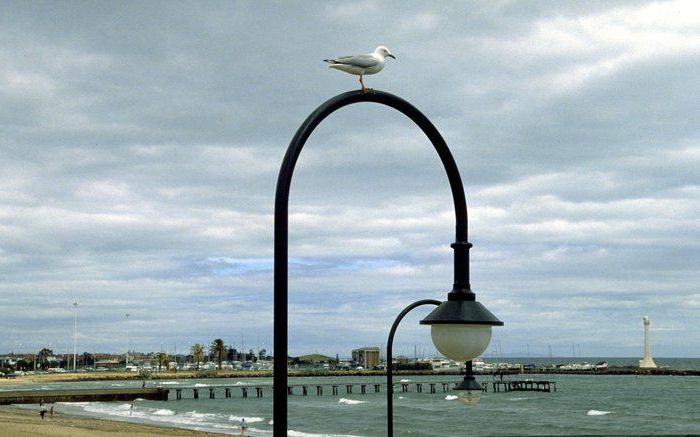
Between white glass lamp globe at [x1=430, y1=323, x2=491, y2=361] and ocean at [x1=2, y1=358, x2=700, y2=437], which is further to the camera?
ocean at [x1=2, y1=358, x2=700, y2=437]

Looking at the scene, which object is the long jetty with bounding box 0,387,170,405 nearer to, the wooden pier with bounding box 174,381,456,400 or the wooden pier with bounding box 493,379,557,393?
the wooden pier with bounding box 174,381,456,400

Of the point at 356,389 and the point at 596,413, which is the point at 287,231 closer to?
the point at 596,413

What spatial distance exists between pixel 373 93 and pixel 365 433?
173 feet

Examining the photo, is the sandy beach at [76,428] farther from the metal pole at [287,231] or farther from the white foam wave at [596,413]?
the metal pole at [287,231]

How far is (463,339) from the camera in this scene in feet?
14.1

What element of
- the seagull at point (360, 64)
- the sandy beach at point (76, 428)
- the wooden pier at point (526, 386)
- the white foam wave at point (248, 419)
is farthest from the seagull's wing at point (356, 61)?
the wooden pier at point (526, 386)

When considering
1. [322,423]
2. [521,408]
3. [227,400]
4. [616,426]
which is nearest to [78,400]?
[227,400]

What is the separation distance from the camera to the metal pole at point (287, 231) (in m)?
3.88

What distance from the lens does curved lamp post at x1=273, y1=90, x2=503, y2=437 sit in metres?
3.90

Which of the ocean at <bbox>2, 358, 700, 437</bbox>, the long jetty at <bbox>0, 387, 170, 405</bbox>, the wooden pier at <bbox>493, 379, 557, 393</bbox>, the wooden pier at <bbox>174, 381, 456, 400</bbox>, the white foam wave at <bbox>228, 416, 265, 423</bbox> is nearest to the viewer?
the ocean at <bbox>2, 358, 700, 437</bbox>

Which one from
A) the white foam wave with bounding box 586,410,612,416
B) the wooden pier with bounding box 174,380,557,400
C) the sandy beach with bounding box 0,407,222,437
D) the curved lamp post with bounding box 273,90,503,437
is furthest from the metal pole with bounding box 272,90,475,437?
the wooden pier with bounding box 174,380,557,400

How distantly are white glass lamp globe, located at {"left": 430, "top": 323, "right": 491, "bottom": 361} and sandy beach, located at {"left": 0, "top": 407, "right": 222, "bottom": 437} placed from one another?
4207 centimetres

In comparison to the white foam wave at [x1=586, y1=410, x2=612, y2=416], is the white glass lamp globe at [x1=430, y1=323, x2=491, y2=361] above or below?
above

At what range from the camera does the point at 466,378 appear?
4723 mm
